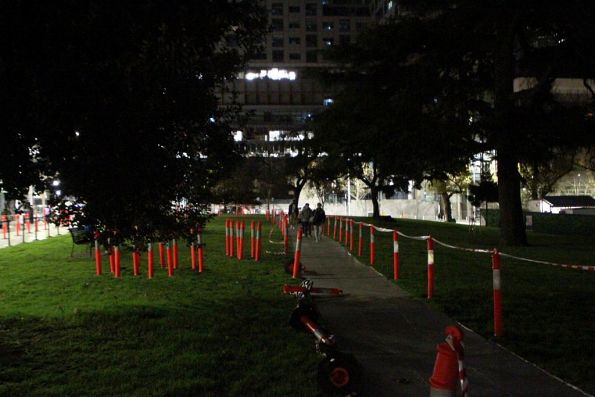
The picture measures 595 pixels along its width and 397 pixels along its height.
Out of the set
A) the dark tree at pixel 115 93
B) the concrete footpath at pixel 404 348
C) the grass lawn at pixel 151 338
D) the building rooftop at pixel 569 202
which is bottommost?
the concrete footpath at pixel 404 348

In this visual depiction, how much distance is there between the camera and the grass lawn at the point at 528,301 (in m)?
6.79

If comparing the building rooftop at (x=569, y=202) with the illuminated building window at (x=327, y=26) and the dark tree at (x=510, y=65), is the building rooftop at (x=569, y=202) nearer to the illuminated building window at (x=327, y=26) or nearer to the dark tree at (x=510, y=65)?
the dark tree at (x=510, y=65)

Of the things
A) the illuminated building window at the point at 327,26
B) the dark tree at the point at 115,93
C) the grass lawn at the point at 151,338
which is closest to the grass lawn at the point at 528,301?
the grass lawn at the point at 151,338

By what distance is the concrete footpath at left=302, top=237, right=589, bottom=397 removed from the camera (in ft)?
18.4

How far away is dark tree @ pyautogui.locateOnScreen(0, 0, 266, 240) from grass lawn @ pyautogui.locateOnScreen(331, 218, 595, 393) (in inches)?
175

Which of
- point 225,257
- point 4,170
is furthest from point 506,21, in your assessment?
point 4,170

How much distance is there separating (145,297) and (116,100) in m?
5.46

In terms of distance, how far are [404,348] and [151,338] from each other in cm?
297

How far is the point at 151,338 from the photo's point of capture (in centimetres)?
736

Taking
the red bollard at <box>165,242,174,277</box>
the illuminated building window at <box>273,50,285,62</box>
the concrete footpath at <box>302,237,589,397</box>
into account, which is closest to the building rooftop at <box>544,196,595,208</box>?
the concrete footpath at <box>302,237,589,397</box>

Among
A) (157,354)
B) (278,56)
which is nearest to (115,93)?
(157,354)

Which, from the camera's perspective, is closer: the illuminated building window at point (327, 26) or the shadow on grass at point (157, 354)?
the shadow on grass at point (157, 354)

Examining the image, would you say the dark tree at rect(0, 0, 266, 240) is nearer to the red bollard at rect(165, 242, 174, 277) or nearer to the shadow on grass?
the shadow on grass

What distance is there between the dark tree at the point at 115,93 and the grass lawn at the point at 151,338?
1465mm
